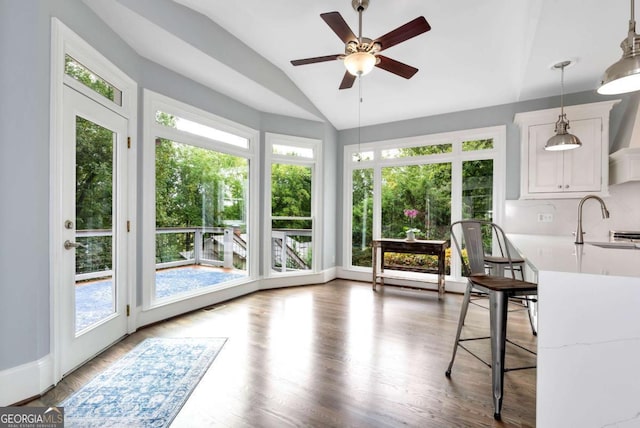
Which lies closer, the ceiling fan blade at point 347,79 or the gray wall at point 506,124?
the ceiling fan blade at point 347,79

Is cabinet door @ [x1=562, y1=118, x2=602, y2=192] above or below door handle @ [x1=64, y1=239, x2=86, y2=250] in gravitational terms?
above

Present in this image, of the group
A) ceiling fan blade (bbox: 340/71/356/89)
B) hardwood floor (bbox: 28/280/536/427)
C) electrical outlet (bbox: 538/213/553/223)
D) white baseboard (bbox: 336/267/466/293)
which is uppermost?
ceiling fan blade (bbox: 340/71/356/89)

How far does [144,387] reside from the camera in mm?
1973

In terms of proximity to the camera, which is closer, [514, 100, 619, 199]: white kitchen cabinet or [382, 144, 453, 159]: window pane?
[514, 100, 619, 199]: white kitchen cabinet

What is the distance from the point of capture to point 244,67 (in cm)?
337

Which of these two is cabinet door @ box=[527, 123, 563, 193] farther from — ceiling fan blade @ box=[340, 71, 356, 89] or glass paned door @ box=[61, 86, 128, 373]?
glass paned door @ box=[61, 86, 128, 373]

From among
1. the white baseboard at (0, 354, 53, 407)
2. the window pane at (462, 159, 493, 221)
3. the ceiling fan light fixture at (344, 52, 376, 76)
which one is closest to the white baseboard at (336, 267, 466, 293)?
the window pane at (462, 159, 493, 221)

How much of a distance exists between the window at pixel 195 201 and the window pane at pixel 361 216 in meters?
1.98

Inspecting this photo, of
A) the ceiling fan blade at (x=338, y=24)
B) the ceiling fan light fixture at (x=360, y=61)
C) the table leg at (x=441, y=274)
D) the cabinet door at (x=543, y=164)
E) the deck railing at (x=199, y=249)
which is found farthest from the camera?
the table leg at (x=441, y=274)

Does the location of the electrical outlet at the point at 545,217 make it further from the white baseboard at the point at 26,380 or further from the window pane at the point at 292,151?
the white baseboard at the point at 26,380

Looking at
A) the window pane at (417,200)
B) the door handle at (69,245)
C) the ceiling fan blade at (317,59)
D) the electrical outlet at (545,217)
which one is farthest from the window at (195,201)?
the electrical outlet at (545,217)

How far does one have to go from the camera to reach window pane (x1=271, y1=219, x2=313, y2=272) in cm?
472

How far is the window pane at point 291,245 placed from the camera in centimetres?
472

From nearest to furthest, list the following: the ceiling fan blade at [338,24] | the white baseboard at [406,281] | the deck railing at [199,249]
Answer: the ceiling fan blade at [338,24], the deck railing at [199,249], the white baseboard at [406,281]
